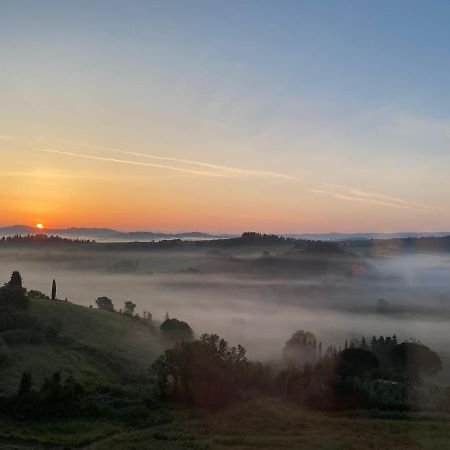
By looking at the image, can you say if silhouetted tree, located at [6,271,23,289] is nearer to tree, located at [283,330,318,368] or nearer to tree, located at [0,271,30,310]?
tree, located at [0,271,30,310]

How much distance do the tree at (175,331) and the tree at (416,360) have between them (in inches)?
1502

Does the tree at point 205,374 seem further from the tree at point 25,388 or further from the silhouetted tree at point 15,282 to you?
the silhouetted tree at point 15,282

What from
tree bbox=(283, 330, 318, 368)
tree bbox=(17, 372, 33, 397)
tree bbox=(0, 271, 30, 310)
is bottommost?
tree bbox=(283, 330, 318, 368)

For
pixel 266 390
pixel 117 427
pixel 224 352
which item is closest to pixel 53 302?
pixel 224 352

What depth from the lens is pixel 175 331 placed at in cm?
10681

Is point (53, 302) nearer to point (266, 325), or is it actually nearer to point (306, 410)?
point (306, 410)

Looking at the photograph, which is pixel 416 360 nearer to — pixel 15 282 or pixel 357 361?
pixel 357 361

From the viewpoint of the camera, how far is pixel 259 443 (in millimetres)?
35094

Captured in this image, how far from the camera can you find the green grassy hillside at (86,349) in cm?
6009

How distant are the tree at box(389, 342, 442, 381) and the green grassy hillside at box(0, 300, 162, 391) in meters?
42.1

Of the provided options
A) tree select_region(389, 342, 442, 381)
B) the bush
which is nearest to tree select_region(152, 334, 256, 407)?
the bush

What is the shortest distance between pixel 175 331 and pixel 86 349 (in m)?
33.0

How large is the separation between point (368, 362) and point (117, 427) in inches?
2299

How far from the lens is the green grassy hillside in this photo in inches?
2366
